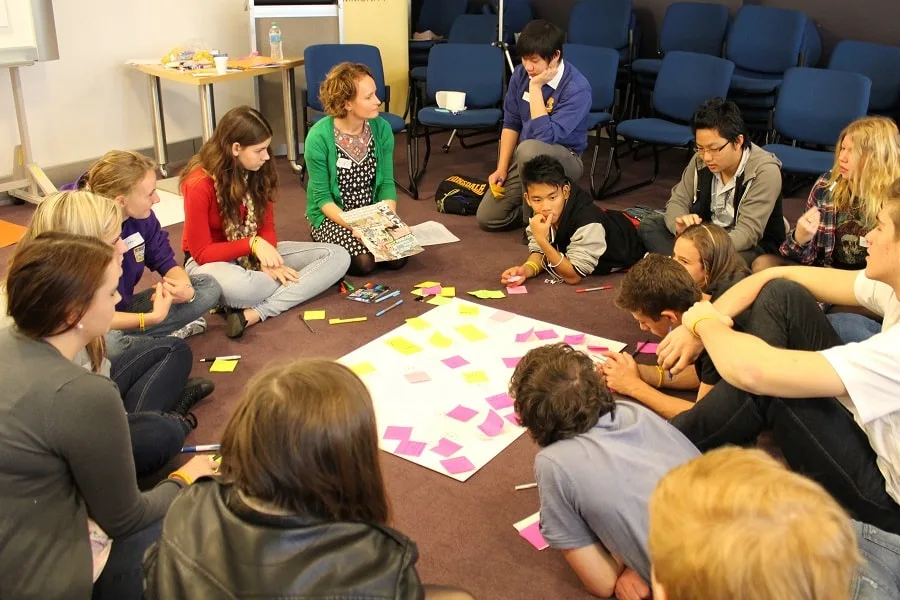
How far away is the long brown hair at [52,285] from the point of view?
167 cm

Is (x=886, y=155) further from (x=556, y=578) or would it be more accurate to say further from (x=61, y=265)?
(x=61, y=265)

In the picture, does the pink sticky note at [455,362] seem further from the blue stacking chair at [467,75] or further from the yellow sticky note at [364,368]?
the blue stacking chair at [467,75]

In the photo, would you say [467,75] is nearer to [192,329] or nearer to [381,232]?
[381,232]

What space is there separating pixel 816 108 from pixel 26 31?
467cm

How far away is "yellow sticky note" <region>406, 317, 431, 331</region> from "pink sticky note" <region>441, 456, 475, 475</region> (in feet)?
3.11

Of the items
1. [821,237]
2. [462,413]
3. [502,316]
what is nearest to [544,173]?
[502,316]

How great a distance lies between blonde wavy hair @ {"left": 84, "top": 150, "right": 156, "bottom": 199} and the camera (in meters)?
2.87

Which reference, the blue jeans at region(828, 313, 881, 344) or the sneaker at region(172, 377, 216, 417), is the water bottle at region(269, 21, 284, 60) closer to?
the sneaker at region(172, 377, 216, 417)

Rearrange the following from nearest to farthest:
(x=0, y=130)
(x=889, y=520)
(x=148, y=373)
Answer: (x=889, y=520)
(x=148, y=373)
(x=0, y=130)

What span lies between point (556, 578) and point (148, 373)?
1.46 meters

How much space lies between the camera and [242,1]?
6.39 meters

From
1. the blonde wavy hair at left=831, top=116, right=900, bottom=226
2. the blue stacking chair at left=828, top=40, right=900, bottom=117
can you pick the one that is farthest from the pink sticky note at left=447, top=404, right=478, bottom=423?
the blue stacking chair at left=828, top=40, right=900, bottom=117

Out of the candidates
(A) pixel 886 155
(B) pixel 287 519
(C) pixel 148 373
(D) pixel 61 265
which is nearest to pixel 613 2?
(A) pixel 886 155

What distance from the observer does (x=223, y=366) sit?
10.5ft
